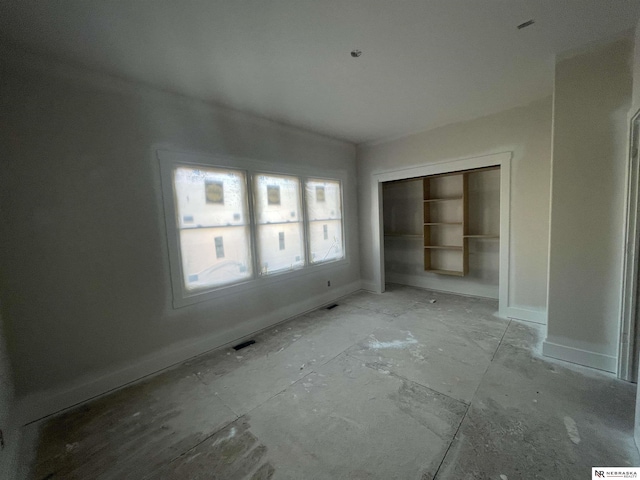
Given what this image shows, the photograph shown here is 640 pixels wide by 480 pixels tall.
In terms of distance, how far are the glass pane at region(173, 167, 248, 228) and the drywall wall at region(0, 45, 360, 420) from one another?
0.22m

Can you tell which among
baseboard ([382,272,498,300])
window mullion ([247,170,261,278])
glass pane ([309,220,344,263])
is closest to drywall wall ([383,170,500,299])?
baseboard ([382,272,498,300])

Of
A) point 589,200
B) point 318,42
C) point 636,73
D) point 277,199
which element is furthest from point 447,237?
point 318,42

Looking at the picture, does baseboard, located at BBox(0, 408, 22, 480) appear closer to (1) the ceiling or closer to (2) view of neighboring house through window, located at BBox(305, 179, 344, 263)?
(1) the ceiling

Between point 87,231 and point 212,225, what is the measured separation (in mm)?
1051

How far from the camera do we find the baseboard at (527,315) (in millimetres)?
3156

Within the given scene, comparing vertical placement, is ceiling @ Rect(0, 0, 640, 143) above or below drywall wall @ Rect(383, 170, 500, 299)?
above

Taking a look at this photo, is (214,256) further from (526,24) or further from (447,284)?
(447,284)

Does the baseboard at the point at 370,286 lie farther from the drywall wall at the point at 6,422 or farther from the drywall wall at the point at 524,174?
the drywall wall at the point at 6,422

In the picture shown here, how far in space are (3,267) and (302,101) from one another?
2.92 meters

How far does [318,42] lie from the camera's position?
1.93m

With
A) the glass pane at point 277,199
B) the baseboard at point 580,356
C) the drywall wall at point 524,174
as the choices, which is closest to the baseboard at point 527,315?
the drywall wall at point 524,174

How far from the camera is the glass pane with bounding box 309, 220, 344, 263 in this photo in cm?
410

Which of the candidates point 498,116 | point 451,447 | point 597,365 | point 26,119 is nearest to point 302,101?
point 26,119

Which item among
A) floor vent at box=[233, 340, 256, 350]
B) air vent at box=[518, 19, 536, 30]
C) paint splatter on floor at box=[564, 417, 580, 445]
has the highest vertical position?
air vent at box=[518, 19, 536, 30]
